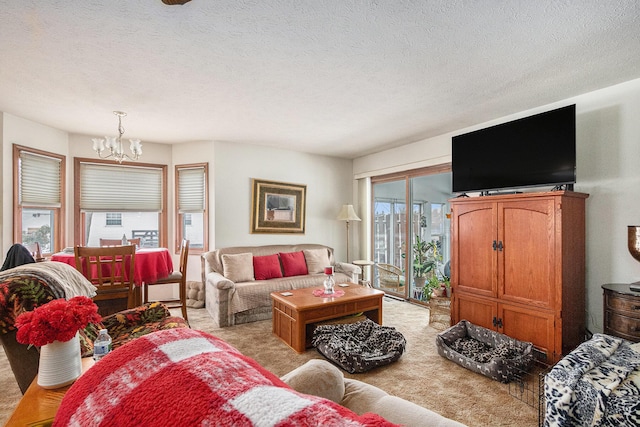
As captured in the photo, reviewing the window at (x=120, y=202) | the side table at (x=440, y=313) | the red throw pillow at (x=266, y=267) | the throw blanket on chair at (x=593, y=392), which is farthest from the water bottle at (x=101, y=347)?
the window at (x=120, y=202)

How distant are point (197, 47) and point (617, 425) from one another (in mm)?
3360

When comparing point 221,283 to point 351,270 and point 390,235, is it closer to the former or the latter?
point 351,270

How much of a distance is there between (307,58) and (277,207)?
3202 mm

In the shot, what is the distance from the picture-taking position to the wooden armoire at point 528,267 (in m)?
2.64

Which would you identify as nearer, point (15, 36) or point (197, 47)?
point (15, 36)

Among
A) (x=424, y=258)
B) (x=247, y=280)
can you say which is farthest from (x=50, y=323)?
(x=424, y=258)

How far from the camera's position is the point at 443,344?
289 centimetres

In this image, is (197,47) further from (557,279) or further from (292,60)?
(557,279)

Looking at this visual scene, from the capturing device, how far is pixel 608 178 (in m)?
2.87

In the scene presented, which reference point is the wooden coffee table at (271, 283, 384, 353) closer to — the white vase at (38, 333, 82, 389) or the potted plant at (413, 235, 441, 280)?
the potted plant at (413, 235, 441, 280)

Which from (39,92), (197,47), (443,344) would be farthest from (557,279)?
(39,92)

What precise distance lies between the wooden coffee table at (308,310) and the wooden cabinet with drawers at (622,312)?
6.44 feet

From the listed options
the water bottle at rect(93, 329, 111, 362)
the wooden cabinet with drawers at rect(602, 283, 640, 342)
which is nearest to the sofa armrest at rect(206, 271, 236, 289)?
the water bottle at rect(93, 329, 111, 362)

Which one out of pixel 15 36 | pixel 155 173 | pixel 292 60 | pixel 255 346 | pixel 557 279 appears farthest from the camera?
pixel 155 173
